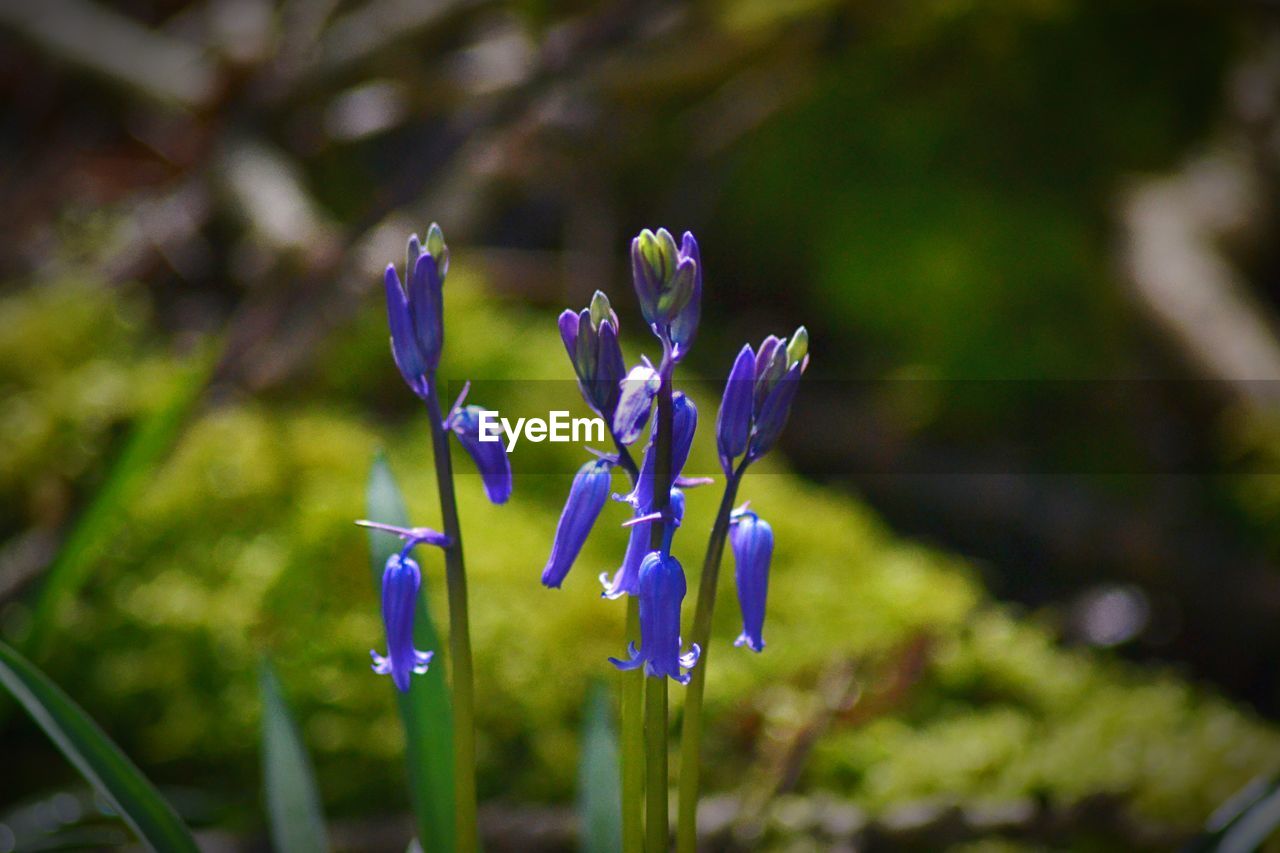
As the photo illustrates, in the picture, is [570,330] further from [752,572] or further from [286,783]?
[286,783]

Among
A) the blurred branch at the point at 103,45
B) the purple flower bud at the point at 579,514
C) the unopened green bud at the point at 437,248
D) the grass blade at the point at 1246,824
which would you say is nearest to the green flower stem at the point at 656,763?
the purple flower bud at the point at 579,514

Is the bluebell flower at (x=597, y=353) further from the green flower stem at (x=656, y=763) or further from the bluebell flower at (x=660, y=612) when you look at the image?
the green flower stem at (x=656, y=763)

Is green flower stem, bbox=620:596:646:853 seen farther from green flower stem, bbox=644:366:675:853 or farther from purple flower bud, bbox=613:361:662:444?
purple flower bud, bbox=613:361:662:444

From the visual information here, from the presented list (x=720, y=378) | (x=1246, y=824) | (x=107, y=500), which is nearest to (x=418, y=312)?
(x=107, y=500)

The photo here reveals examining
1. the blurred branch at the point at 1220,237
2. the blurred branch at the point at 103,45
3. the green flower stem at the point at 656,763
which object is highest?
the blurred branch at the point at 103,45

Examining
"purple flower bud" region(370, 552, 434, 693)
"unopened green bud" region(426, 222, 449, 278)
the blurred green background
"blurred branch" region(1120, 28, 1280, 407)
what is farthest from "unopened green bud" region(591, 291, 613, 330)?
"blurred branch" region(1120, 28, 1280, 407)

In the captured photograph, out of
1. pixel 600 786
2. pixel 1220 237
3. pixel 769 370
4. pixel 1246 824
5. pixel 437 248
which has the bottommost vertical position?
pixel 1246 824
